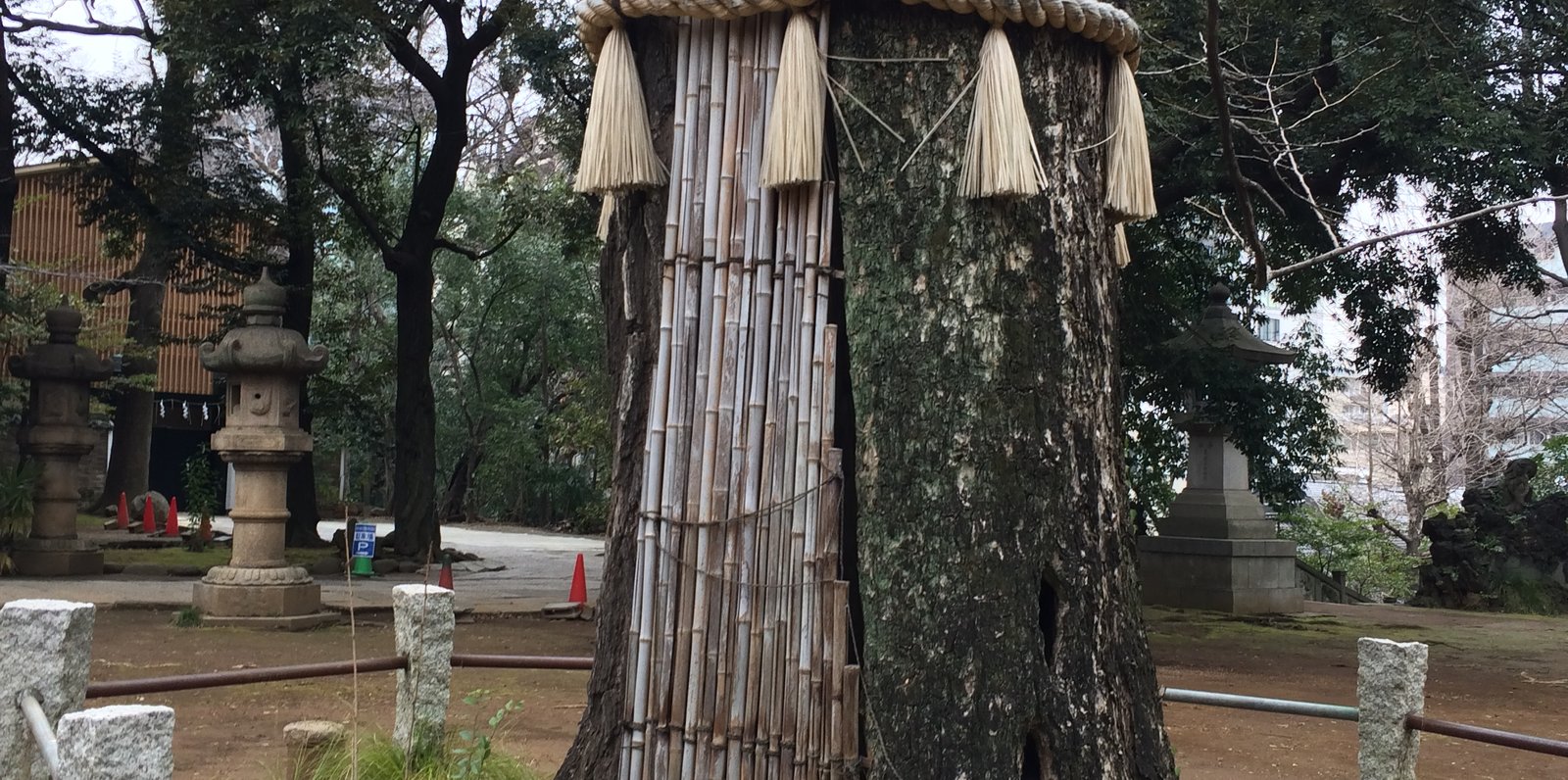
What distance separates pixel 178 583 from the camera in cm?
1442

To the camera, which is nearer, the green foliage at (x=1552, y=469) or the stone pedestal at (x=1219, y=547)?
the stone pedestal at (x=1219, y=547)

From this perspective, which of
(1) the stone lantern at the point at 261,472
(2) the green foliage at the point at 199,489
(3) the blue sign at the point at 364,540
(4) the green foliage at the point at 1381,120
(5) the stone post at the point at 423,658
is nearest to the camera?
(5) the stone post at the point at 423,658

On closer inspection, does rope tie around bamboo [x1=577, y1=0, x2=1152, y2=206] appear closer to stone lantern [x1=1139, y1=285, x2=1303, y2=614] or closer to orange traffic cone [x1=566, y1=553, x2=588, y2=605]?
orange traffic cone [x1=566, y1=553, x2=588, y2=605]

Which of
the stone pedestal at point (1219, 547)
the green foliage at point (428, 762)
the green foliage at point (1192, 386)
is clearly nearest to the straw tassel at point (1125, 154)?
the green foliage at point (428, 762)

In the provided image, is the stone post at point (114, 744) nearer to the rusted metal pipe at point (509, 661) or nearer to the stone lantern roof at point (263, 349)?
the rusted metal pipe at point (509, 661)

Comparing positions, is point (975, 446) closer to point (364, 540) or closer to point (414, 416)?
point (364, 540)

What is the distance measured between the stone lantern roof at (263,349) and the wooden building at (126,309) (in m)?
11.7

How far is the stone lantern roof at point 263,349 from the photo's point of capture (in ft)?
38.0

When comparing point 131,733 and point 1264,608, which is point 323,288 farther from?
point 131,733

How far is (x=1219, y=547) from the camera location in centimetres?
1545

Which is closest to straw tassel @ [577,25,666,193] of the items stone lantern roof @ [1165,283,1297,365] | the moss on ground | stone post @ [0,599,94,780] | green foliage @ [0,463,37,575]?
stone post @ [0,599,94,780]

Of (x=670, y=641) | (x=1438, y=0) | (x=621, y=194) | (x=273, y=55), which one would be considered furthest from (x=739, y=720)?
(x=273, y=55)

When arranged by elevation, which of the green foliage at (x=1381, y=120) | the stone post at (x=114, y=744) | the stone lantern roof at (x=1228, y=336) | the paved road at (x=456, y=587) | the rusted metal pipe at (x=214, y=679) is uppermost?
the green foliage at (x=1381, y=120)

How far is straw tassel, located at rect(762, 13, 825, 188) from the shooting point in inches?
129
